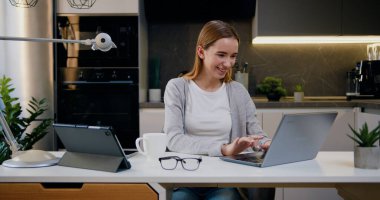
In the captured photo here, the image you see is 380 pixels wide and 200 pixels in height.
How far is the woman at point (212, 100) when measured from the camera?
183 cm

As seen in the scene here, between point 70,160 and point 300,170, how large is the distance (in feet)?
2.45

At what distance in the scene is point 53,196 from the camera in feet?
3.83

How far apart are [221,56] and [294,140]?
69cm

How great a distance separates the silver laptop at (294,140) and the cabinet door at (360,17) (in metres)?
2.05

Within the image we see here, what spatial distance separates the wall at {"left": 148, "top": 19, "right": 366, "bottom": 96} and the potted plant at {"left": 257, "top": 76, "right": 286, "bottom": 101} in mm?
326

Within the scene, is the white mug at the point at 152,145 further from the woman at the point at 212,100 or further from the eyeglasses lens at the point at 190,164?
the woman at the point at 212,100

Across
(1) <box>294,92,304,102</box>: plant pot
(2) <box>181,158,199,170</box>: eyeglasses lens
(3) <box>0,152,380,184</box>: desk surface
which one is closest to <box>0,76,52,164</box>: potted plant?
(3) <box>0,152,380,184</box>: desk surface

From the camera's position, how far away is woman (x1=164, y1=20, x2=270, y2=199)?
1.83m

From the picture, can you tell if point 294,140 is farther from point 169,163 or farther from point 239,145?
point 169,163

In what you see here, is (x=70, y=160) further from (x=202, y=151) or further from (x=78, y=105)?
(x=78, y=105)

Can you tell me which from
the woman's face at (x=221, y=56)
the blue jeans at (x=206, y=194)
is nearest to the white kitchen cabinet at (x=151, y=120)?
the woman's face at (x=221, y=56)

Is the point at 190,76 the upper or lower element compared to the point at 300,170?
upper

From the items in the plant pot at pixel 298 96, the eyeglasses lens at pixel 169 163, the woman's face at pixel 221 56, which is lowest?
the eyeglasses lens at pixel 169 163

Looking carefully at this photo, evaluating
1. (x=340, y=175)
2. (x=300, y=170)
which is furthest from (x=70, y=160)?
(x=340, y=175)
